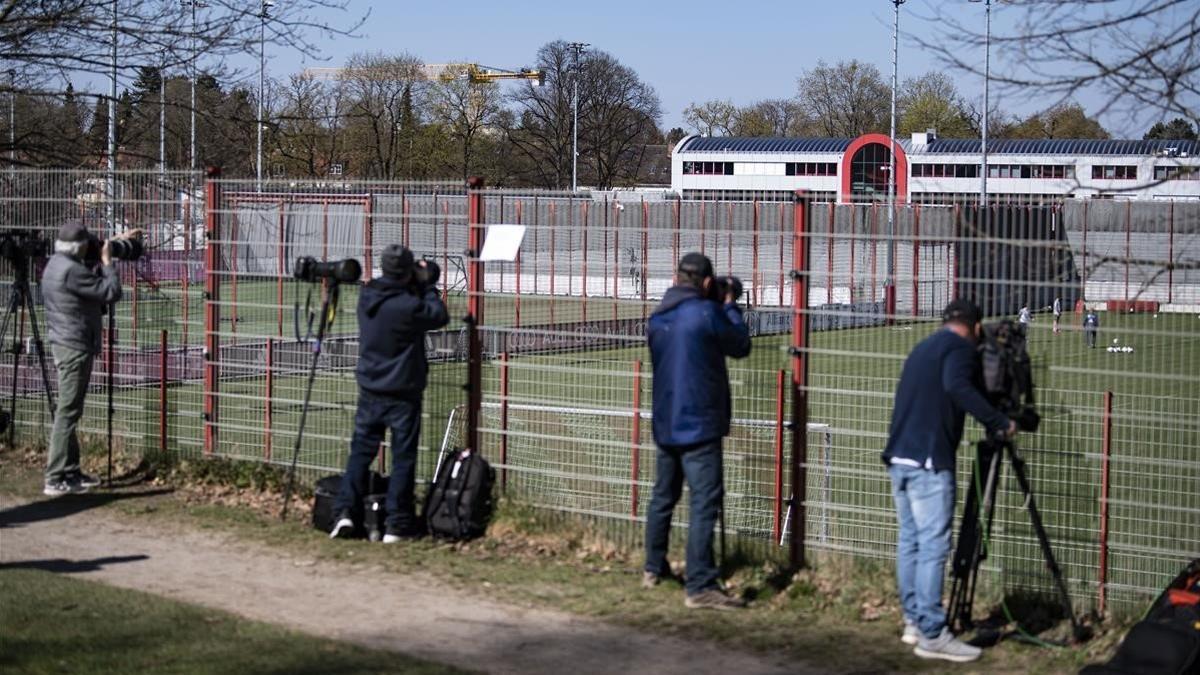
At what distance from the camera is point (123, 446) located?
12.8 m

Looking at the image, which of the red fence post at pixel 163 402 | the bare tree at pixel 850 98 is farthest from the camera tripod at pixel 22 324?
the bare tree at pixel 850 98

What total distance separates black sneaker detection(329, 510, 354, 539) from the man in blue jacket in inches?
102

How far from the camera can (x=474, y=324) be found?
10.6 m

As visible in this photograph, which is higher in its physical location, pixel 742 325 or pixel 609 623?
pixel 742 325

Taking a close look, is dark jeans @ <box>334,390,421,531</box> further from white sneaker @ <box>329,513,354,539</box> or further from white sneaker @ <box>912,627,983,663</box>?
white sneaker @ <box>912,627,983,663</box>

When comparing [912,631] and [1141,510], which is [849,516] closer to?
[1141,510]

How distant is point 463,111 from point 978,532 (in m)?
55.6

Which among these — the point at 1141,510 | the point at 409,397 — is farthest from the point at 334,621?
the point at 1141,510

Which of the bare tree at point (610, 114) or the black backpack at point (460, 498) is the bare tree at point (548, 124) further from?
the black backpack at point (460, 498)

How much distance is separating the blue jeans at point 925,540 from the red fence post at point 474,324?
3744mm

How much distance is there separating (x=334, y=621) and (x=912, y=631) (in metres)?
3.12

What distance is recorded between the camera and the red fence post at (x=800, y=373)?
355 inches

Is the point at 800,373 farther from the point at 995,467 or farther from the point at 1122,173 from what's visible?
the point at 1122,173

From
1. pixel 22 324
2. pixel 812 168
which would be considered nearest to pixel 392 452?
pixel 22 324
